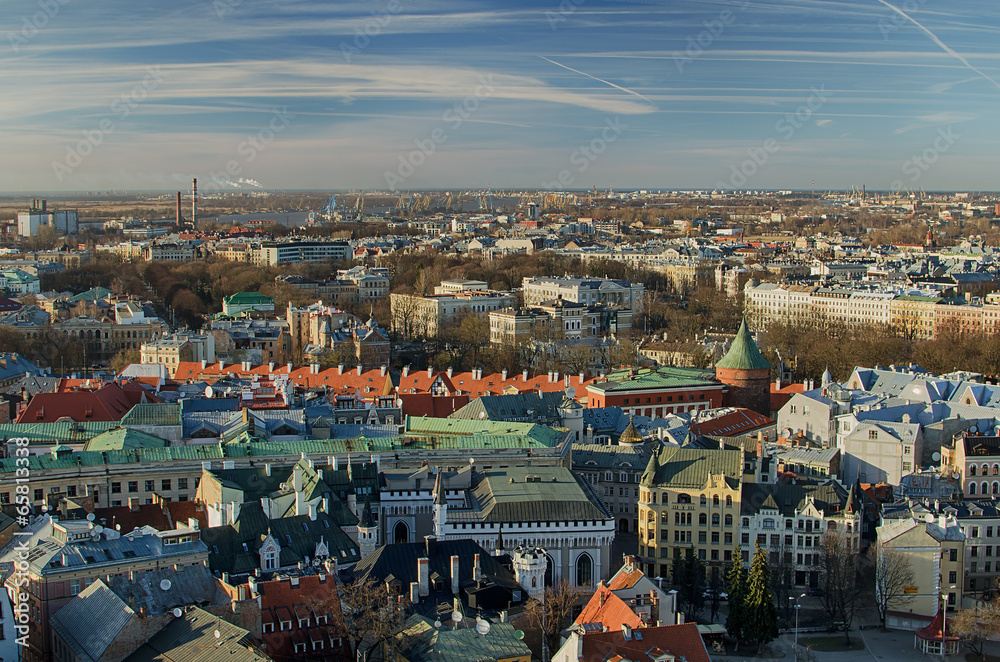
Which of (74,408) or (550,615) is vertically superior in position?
(74,408)

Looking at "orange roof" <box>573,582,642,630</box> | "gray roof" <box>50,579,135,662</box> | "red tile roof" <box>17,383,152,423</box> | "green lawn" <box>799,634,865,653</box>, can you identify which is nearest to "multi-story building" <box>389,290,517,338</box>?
"red tile roof" <box>17,383,152,423</box>

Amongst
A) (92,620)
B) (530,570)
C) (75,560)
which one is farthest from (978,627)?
(75,560)

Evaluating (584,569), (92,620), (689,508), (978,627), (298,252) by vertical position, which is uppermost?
(298,252)

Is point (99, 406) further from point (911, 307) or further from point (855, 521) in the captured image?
point (911, 307)

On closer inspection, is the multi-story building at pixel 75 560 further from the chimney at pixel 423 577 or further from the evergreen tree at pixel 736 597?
the evergreen tree at pixel 736 597

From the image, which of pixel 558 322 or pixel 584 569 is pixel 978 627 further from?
pixel 558 322
